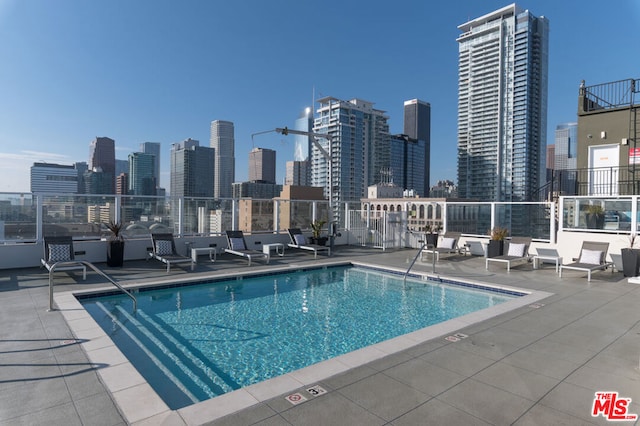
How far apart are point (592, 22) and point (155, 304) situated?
17.9m

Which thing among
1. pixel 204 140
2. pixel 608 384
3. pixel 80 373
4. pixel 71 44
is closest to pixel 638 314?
pixel 608 384

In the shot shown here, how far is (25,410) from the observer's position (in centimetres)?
279

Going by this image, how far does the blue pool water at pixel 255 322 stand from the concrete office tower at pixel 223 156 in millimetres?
17359

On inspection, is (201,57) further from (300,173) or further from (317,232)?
(317,232)

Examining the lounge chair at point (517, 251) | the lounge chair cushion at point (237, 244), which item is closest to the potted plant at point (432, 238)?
the lounge chair at point (517, 251)

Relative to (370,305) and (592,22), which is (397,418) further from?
(592,22)

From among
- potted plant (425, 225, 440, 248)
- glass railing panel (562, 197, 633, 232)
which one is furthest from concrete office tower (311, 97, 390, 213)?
glass railing panel (562, 197, 633, 232)

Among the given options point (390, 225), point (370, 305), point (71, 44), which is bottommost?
point (370, 305)

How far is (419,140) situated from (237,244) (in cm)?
13207

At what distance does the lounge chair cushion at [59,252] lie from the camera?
845 centimetres

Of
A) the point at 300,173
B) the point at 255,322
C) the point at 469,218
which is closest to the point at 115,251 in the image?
the point at 255,322

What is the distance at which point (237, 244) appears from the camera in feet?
37.4

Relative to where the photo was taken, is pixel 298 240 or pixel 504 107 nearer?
pixel 298 240

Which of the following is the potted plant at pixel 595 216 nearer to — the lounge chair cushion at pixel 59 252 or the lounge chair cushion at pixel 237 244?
the lounge chair cushion at pixel 237 244
